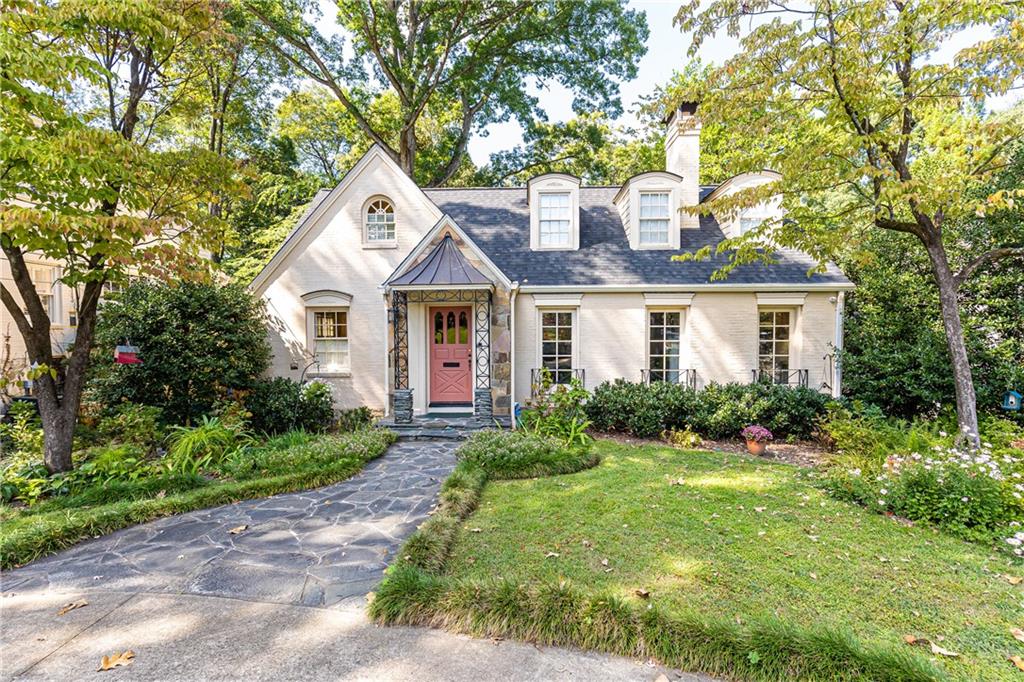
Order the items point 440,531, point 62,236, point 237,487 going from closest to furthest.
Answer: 1. point 440,531
2. point 62,236
3. point 237,487

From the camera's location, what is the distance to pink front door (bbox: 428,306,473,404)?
35.6ft

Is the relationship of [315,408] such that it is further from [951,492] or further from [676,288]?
[951,492]

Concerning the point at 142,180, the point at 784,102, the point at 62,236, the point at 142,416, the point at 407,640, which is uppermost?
the point at 784,102

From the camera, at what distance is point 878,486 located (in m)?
5.59

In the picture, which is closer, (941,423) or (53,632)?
(53,632)

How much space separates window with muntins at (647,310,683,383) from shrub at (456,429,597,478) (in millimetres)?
4357

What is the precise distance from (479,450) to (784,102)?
782 cm

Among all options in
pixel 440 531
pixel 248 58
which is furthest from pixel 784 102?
pixel 248 58

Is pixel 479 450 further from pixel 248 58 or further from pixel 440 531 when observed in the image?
pixel 248 58

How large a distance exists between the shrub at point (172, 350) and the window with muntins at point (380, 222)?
3707mm

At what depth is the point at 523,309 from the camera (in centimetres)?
1110

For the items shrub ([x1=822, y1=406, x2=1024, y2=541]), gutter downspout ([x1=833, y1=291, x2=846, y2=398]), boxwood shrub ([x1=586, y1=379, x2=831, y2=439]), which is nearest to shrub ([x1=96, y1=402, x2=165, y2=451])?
boxwood shrub ([x1=586, y1=379, x2=831, y2=439])

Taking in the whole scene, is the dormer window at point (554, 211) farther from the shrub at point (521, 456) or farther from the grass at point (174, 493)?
the grass at point (174, 493)

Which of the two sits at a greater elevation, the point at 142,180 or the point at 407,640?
the point at 142,180
